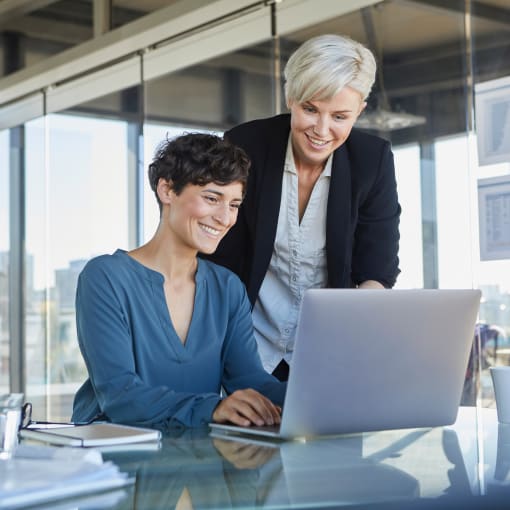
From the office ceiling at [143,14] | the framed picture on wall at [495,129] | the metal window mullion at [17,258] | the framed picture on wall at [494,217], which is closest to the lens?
the framed picture on wall at [495,129]

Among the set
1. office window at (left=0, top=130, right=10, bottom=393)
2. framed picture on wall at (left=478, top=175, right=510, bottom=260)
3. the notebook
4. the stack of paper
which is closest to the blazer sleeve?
the notebook

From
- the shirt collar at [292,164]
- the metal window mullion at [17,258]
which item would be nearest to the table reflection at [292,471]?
the shirt collar at [292,164]

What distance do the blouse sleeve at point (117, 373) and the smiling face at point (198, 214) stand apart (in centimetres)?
21

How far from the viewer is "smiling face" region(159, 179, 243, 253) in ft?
6.59

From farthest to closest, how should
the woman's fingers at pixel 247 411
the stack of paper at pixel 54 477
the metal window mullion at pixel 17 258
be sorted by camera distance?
the metal window mullion at pixel 17 258 < the woman's fingers at pixel 247 411 < the stack of paper at pixel 54 477

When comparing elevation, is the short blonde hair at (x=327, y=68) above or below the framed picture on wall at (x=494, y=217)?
above

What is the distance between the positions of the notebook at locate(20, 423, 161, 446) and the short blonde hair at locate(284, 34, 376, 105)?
3.09 ft

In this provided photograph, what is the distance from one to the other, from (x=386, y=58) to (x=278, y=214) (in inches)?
78.2

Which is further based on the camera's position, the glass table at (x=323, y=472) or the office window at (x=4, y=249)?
the office window at (x=4, y=249)

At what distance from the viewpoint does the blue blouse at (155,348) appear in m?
1.71

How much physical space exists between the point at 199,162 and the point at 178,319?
0.33 meters

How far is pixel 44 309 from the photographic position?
22.3 feet

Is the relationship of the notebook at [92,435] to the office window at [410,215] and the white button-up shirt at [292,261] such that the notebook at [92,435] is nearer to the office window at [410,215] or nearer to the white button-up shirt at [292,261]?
the white button-up shirt at [292,261]

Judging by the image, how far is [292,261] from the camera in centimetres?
Answer: 233
